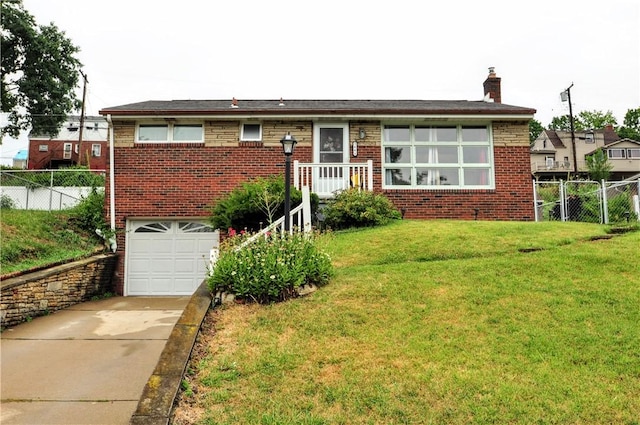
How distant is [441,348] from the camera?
171 inches

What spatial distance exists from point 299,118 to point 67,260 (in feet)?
22.6

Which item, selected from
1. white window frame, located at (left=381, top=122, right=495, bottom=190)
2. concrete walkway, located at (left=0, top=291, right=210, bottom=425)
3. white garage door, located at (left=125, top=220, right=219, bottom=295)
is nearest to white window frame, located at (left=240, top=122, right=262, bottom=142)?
white garage door, located at (left=125, top=220, right=219, bottom=295)

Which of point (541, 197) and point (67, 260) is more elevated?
point (541, 197)

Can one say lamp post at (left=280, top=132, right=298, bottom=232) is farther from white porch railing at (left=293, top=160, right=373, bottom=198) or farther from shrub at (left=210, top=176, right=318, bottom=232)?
white porch railing at (left=293, top=160, right=373, bottom=198)

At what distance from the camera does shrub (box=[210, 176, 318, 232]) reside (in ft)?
29.8

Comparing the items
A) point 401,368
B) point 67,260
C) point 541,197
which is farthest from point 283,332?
point 541,197

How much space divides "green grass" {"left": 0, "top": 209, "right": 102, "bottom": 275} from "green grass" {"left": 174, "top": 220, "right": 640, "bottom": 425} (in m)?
6.22

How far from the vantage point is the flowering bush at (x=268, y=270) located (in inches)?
228

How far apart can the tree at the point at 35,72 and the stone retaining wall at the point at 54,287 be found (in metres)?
18.4

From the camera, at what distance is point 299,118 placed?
12.3 m

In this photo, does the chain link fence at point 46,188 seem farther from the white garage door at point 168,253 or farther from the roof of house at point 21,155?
the roof of house at point 21,155

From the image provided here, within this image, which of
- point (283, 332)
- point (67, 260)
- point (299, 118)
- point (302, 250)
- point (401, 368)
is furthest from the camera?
point (299, 118)

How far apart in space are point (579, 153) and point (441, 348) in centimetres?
5143

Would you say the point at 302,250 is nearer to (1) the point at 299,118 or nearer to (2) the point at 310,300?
(2) the point at 310,300
